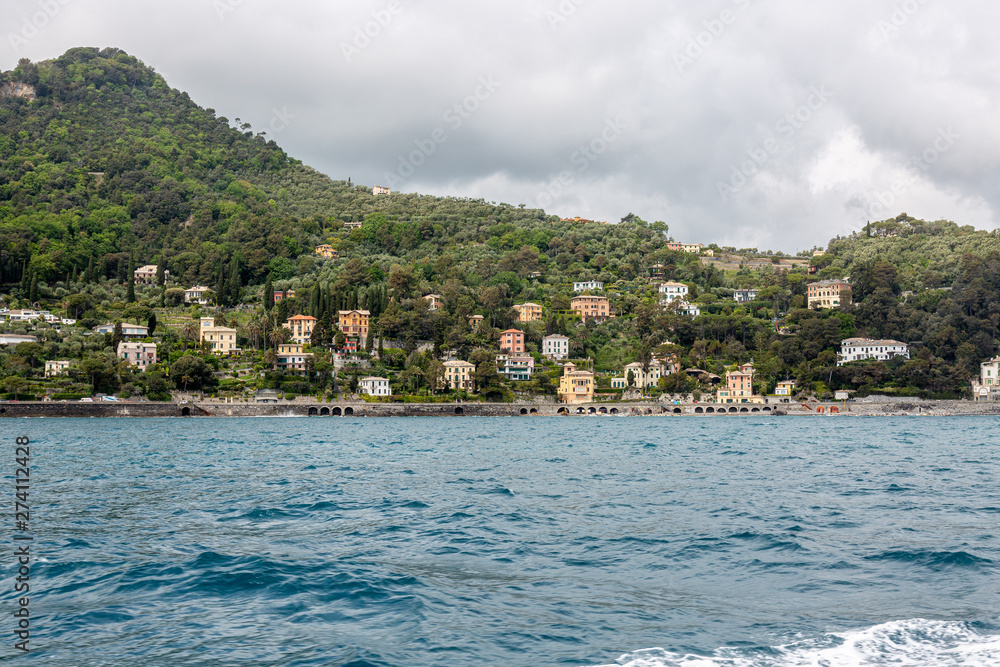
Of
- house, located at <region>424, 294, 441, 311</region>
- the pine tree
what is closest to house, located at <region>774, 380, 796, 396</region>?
house, located at <region>424, 294, 441, 311</region>

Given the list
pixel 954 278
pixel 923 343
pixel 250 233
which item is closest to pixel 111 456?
pixel 923 343

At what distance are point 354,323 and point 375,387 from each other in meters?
19.0

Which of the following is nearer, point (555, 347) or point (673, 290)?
point (555, 347)

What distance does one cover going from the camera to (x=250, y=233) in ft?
478

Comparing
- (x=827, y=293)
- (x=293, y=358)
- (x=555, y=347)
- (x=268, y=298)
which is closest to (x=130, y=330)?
(x=293, y=358)

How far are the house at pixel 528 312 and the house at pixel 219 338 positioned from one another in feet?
136

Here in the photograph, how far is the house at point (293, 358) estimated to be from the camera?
90.9m

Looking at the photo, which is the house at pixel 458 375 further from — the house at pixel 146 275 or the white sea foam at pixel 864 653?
the white sea foam at pixel 864 653

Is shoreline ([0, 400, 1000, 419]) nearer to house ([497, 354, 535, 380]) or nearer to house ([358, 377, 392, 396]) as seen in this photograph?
house ([358, 377, 392, 396])

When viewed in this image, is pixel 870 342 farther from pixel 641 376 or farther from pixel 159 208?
pixel 159 208

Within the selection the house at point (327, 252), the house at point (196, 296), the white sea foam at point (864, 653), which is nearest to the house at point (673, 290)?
the house at point (327, 252)

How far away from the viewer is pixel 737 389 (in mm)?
96000

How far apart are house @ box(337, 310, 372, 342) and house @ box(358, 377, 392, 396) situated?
14994mm

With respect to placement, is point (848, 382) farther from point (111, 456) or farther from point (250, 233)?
point (250, 233)
